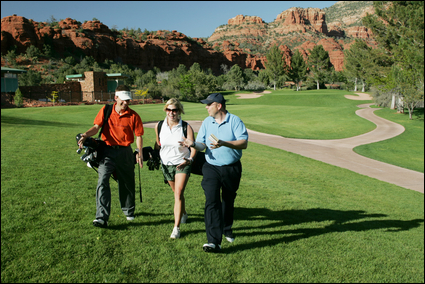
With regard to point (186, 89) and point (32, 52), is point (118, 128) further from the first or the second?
point (32, 52)

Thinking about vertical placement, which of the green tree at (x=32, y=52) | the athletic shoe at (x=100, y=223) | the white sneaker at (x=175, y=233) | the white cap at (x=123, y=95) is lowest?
the white sneaker at (x=175, y=233)

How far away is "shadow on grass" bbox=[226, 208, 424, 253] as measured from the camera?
4657mm

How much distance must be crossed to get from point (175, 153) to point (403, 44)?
124 ft

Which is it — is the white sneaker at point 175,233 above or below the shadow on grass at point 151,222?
above

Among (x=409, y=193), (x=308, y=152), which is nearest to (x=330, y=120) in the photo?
(x=308, y=152)

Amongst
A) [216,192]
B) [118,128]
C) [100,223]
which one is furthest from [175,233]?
[118,128]

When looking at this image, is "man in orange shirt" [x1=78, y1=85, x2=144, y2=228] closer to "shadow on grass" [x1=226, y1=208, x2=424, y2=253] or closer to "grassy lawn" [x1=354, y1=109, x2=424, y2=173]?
"shadow on grass" [x1=226, y1=208, x2=424, y2=253]

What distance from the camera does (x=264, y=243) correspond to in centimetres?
431

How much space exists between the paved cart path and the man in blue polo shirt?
9.69 metres

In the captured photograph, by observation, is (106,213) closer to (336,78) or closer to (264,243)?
(264,243)

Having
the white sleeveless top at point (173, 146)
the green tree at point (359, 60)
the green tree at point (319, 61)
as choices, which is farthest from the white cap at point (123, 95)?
the green tree at point (319, 61)

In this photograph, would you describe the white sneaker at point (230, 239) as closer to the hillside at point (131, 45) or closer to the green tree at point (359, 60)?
the green tree at point (359, 60)

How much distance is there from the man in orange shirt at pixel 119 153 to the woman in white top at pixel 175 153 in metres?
0.47

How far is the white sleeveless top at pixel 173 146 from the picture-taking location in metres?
4.44
